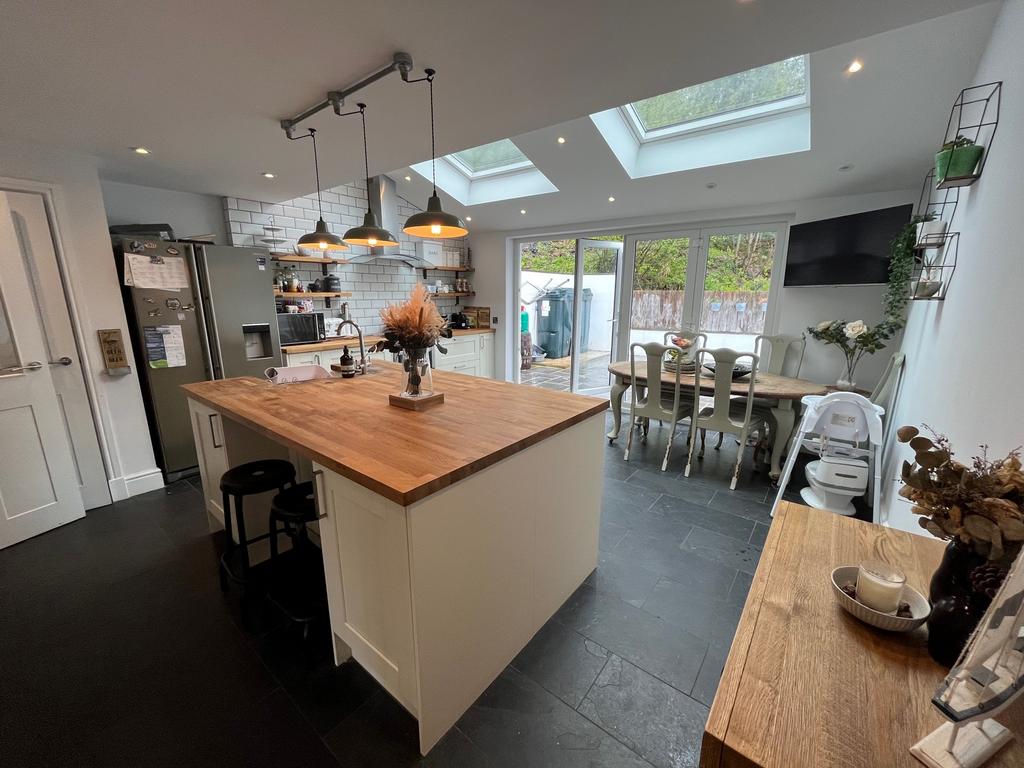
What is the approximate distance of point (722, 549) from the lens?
91.0 inches

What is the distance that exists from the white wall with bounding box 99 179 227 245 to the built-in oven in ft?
2.96

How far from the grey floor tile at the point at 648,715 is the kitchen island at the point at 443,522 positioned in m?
0.37

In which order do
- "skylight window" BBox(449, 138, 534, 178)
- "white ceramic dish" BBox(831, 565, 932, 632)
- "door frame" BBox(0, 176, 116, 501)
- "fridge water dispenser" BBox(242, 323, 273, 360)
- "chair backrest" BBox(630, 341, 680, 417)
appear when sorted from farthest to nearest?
"skylight window" BBox(449, 138, 534, 178), "fridge water dispenser" BBox(242, 323, 273, 360), "chair backrest" BBox(630, 341, 680, 417), "door frame" BBox(0, 176, 116, 501), "white ceramic dish" BBox(831, 565, 932, 632)

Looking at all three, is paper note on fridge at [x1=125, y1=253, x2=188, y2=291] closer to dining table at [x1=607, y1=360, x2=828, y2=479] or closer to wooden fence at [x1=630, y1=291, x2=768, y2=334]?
dining table at [x1=607, y1=360, x2=828, y2=479]

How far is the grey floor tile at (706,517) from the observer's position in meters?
2.49

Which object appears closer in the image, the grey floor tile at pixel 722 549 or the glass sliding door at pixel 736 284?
the grey floor tile at pixel 722 549

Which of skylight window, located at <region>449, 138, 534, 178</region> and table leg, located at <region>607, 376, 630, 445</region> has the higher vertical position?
skylight window, located at <region>449, 138, 534, 178</region>

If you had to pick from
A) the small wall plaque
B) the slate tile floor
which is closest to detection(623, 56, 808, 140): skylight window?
the slate tile floor

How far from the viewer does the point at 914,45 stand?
78.3 inches

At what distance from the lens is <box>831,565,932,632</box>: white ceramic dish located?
2.45 ft

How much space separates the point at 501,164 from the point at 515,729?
4.77 m

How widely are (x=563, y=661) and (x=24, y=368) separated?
3.39 m

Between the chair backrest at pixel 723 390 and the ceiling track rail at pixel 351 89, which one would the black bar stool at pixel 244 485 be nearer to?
the ceiling track rail at pixel 351 89

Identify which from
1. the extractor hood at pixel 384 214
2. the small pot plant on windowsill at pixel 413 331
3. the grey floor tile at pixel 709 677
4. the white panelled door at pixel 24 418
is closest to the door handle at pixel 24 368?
the white panelled door at pixel 24 418
